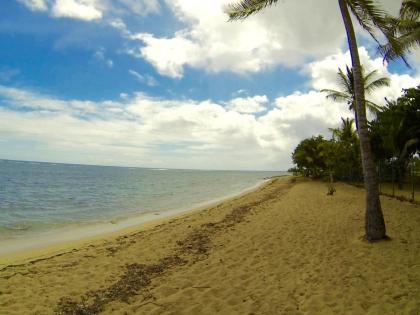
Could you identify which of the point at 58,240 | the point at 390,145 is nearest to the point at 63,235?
the point at 58,240

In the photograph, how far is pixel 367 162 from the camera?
8.08m

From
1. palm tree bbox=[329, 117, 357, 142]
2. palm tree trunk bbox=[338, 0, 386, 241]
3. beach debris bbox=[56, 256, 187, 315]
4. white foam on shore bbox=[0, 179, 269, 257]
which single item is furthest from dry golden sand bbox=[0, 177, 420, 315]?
palm tree bbox=[329, 117, 357, 142]

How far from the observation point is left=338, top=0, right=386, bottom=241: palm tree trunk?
8000 millimetres

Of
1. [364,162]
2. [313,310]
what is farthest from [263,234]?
[313,310]

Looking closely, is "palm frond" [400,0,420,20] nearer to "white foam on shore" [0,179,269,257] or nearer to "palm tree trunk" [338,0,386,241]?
"palm tree trunk" [338,0,386,241]

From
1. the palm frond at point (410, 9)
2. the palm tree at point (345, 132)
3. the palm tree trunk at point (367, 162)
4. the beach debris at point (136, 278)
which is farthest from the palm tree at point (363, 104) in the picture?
the palm tree at point (345, 132)

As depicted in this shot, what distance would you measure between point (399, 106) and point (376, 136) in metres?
3.47

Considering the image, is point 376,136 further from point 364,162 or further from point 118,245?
point 118,245

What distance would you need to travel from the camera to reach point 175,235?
431 inches

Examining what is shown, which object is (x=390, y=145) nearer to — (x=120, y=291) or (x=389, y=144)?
(x=389, y=144)

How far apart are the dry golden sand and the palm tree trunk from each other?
41 cm

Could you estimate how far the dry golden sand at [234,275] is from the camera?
16.7 ft

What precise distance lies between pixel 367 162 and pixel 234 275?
4.45 metres

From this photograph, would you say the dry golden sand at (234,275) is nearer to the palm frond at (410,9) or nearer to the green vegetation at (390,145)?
the palm frond at (410,9)
